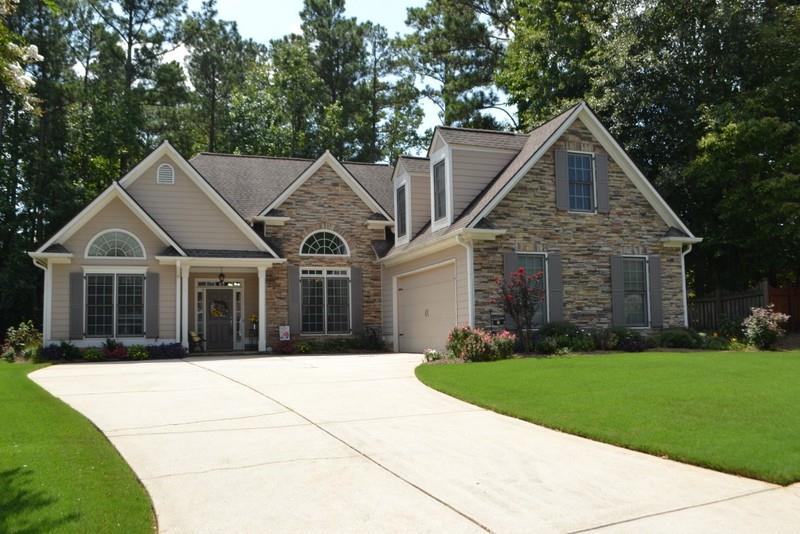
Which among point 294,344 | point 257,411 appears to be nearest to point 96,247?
point 294,344

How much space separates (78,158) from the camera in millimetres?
32094

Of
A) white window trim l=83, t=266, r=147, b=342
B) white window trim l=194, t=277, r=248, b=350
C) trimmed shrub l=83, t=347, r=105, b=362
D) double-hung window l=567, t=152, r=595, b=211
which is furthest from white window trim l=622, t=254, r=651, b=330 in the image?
trimmed shrub l=83, t=347, r=105, b=362

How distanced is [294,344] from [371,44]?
93.8 ft

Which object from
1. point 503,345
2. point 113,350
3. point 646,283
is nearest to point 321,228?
point 113,350

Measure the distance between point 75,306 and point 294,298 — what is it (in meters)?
6.08

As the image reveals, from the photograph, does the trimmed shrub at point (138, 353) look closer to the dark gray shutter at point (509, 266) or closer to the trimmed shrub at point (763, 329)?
the dark gray shutter at point (509, 266)

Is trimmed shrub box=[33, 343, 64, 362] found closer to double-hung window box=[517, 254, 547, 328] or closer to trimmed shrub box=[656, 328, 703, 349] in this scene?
double-hung window box=[517, 254, 547, 328]

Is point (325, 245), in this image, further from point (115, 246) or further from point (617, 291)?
point (617, 291)

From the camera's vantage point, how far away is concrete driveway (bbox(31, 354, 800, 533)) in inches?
190

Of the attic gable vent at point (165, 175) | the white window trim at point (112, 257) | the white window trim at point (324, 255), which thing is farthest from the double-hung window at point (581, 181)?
the white window trim at point (112, 257)

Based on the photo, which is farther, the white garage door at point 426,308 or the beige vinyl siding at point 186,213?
the beige vinyl siding at point 186,213

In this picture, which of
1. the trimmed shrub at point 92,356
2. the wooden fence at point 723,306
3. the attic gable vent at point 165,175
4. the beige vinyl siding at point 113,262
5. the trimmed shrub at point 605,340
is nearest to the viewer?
the trimmed shrub at point 605,340

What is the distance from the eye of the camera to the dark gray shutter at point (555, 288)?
1794 centimetres

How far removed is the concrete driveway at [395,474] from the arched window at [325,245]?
40.3 feet
